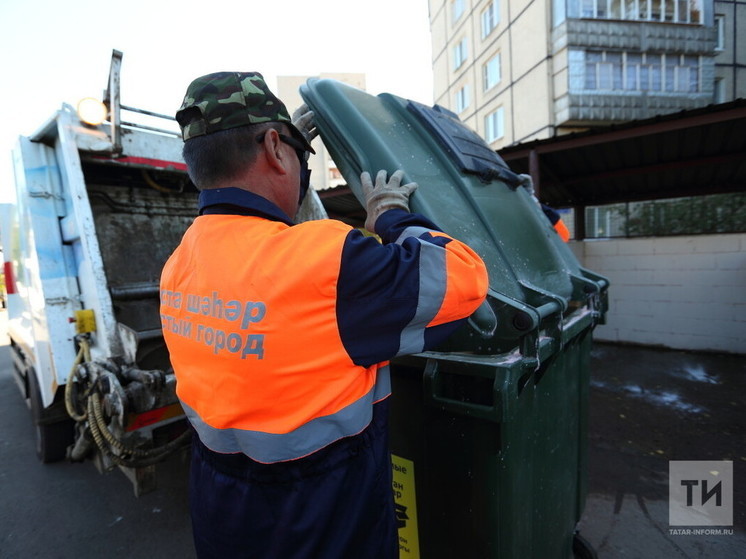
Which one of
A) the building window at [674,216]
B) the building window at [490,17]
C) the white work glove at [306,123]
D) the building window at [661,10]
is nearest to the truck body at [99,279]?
the white work glove at [306,123]

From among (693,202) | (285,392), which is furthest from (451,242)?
(693,202)

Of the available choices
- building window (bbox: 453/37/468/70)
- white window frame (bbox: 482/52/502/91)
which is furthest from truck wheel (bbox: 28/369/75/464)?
building window (bbox: 453/37/468/70)

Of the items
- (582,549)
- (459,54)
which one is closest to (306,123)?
(582,549)

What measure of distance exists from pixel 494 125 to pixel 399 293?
16.0m

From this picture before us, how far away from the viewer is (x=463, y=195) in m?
1.38

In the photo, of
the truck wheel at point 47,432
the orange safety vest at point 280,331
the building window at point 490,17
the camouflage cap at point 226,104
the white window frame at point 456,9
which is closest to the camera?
the orange safety vest at point 280,331

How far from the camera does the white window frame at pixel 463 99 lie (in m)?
16.5

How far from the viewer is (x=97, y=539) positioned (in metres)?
2.35

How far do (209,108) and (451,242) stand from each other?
0.62m

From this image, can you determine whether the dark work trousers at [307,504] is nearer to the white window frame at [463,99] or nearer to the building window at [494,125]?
the building window at [494,125]

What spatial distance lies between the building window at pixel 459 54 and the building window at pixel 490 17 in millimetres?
1515

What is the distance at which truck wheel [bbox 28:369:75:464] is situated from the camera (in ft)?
10.1

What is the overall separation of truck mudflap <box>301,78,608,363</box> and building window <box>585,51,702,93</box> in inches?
502

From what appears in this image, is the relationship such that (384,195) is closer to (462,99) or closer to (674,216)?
(674,216)
